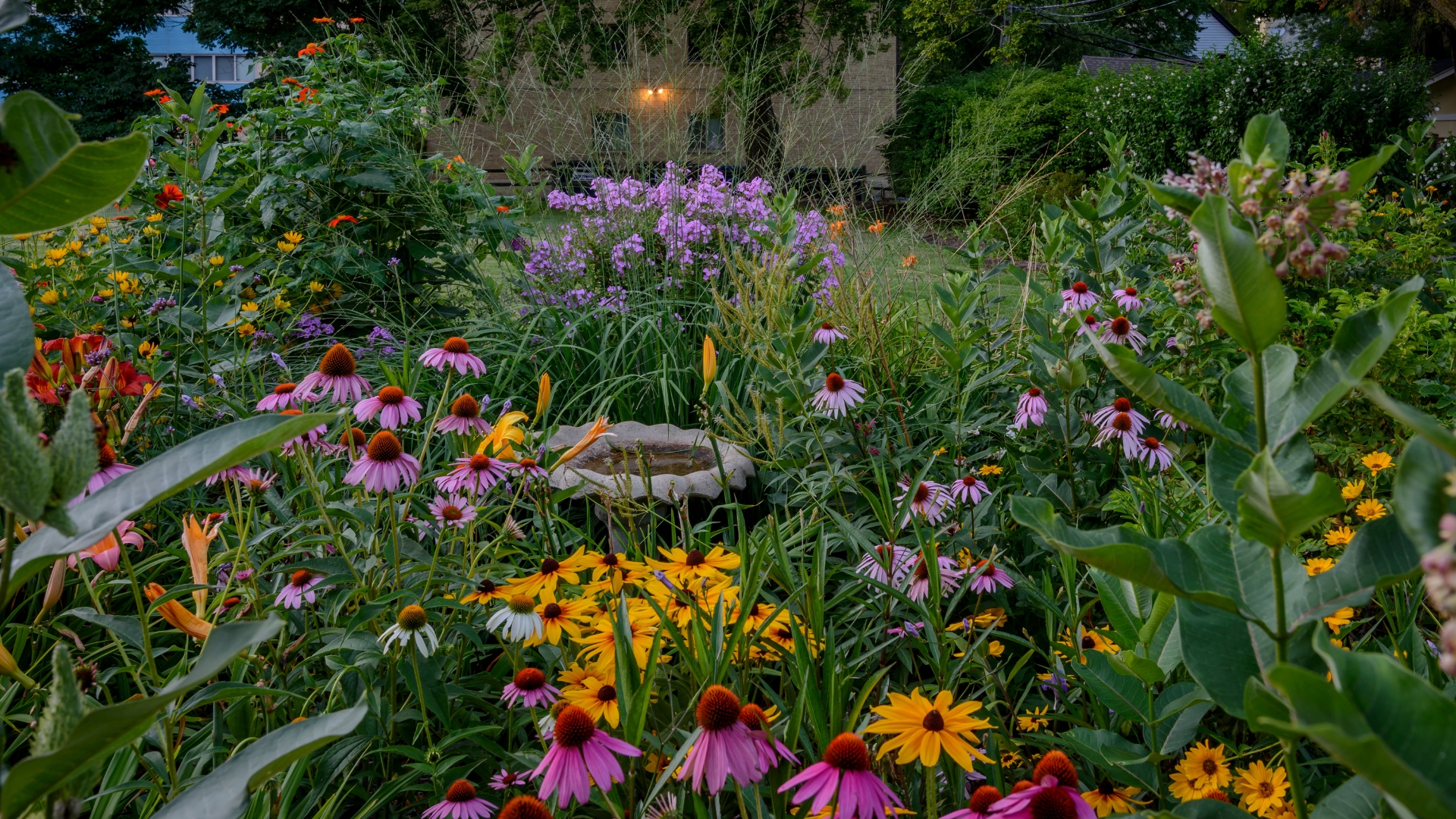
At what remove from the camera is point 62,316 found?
2.78 metres

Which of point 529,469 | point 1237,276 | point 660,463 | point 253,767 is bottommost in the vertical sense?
point 660,463

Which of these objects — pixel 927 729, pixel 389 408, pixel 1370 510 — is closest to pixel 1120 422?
pixel 1370 510

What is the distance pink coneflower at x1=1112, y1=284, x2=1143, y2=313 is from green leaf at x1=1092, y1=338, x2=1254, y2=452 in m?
1.87

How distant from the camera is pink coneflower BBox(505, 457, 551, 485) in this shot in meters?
1.52

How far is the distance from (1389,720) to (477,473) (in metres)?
1.25

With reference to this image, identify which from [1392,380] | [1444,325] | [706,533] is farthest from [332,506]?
[1444,325]

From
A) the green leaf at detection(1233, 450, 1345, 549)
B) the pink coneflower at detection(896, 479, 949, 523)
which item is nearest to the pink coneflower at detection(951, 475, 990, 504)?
the pink coneflower at detection(896, 479, 949, 523)

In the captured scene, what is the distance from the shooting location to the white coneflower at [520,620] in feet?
3.90

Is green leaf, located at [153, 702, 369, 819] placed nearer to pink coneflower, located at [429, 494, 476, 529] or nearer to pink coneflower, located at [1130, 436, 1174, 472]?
pink coneflower, located at [429, 494, 476, 529]

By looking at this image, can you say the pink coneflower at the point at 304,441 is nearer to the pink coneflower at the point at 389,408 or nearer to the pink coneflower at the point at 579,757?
the pink coneflower at the point at 389,408

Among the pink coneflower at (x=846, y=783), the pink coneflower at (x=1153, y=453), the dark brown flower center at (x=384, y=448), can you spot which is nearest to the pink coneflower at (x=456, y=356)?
the dark brown flower center at (x=384, y=448)

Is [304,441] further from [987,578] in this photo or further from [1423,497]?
[1423,497]

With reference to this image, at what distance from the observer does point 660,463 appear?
8.53ft

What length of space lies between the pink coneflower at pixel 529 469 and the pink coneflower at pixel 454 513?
10 centimetres
